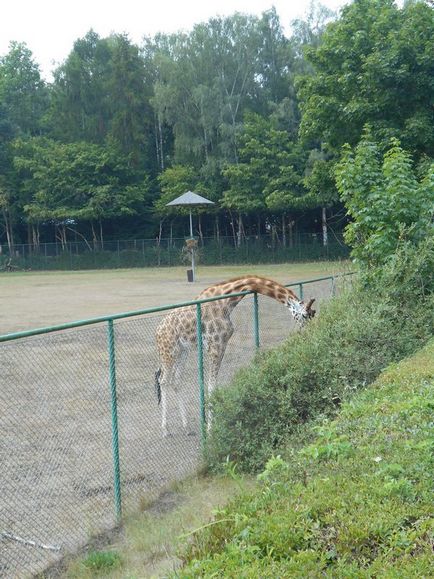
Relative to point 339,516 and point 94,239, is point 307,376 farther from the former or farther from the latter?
point 94,239

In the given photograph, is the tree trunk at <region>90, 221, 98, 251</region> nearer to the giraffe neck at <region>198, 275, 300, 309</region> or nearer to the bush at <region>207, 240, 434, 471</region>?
the giraffe neck at <region>198, 275, 300, 309</region>

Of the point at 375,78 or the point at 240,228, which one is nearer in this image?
the point at 375,78

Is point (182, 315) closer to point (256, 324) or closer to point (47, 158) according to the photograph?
point (256, 324)

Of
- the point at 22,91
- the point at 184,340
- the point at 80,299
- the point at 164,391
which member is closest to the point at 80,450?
the point at 164,391

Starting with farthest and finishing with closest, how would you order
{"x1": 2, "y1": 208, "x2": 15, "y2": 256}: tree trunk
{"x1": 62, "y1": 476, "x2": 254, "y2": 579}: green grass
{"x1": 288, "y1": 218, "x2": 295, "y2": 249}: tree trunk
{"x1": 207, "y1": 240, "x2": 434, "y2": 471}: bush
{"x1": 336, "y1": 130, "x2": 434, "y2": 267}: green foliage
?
1. {"x1": 2, "y1": 208, "x2": 15, "y2": 256}: tree trunk
2. {"x1": 288, "y1": 218, "x2": 295, "y2": 249}: tree trunk
3. {"x1": 336, "y1": 130, "x2": 434, "y2": 267}: green foliage
4. {"x1": 207, "y1": 240, "x2": 434, "y2": 471}: bush
5. {"x1": 62, "y1": 476, "x2": 254, "y2": 579}: green grass

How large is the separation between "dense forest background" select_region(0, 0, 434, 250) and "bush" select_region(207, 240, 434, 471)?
3191cm

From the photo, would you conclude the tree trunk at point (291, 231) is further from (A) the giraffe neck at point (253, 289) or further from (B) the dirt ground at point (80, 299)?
(A) the giraffe neck at point (253, 289)

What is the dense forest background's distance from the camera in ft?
168

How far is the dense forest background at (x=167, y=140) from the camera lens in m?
51.1

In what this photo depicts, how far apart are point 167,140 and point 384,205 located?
54.0 metres

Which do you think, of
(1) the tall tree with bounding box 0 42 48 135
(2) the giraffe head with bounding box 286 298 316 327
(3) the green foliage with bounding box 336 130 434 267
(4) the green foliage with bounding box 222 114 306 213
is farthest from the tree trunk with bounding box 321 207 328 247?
(2) the giraffe head with bounding box 286 298 316 327

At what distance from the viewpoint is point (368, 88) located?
28750 millimetres

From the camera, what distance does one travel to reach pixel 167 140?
63.8 metres

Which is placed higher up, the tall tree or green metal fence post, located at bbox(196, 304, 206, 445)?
the tall tree
